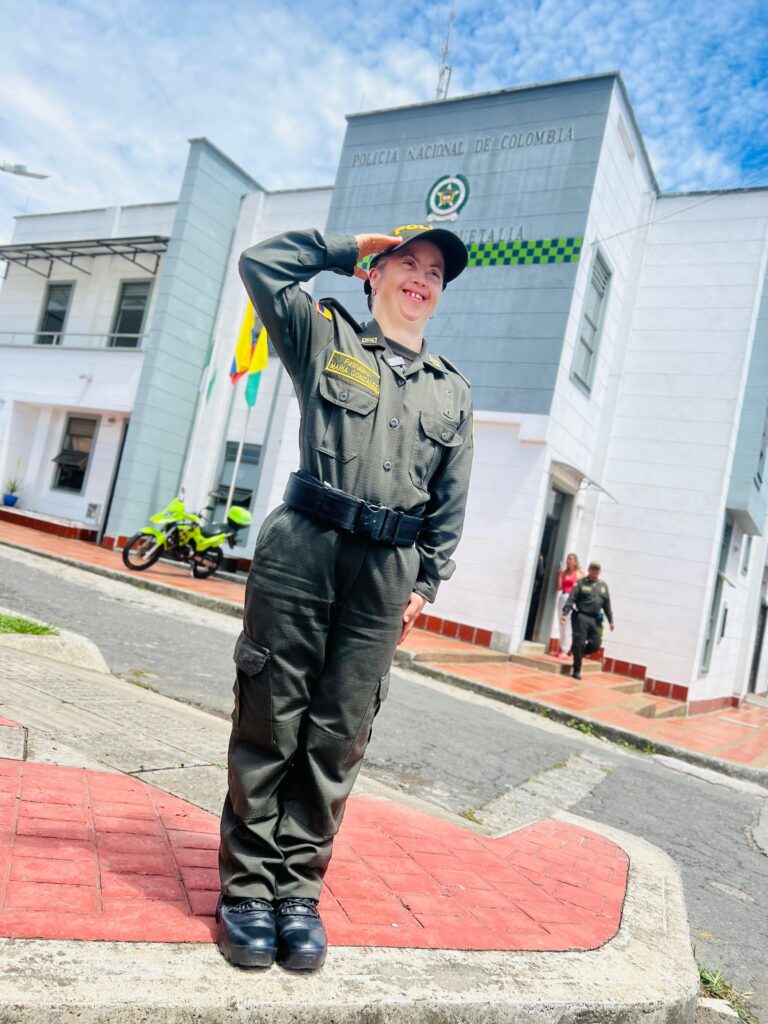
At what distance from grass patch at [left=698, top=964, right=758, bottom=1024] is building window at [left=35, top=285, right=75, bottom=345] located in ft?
62.2

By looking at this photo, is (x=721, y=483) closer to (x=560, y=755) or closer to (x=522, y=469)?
(x=522, y=469)

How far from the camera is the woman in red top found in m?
11.8

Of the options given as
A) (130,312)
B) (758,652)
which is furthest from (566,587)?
(758,652)

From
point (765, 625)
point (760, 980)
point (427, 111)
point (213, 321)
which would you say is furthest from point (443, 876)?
point (765, 625)

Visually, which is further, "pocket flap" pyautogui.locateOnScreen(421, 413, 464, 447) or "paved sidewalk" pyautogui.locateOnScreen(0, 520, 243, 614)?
"paved sidewalk" pyautogui.locateOnScreen(0, 520, 243, 614)

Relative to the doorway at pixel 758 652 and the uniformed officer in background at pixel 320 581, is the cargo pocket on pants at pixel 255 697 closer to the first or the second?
the uniformed officer in background at pixel 320 581

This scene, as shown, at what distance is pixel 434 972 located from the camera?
2.04 m

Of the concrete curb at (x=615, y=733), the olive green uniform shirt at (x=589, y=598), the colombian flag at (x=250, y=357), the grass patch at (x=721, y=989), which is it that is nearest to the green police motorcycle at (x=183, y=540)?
the colombian flag at (x=250, y=357)

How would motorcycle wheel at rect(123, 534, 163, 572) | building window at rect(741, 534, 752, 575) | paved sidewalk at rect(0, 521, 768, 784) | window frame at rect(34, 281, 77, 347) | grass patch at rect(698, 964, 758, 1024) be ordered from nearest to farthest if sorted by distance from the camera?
grass patch at rect(698, 964, 758, 1024) < paved sidewalk at rect(0, 521, 768, 784) < motorcycle wheel at rect(123, 534, 163, 572) < building window at rect(741, 534, 752, 575) < window frame at rect(34, 281, 77, 347)

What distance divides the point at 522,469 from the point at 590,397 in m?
2.32

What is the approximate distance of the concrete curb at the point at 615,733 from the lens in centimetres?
742

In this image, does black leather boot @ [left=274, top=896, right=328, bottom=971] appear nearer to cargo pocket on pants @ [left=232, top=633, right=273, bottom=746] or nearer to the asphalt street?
cargo pocket on pants @ [left=232, top=633, right=273, bottom=746]

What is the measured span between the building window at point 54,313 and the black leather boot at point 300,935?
1879 centimetres

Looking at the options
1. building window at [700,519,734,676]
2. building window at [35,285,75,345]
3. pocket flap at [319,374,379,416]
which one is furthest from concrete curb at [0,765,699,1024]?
building window at [35,285,75,345]
